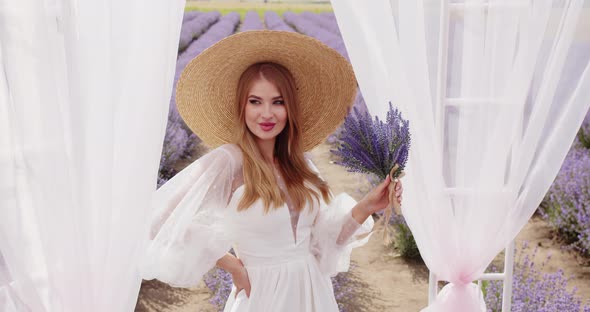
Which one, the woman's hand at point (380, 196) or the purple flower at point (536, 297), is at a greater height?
the woman's hand at point (380, 196)

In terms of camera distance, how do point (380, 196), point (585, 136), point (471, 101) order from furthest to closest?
point (585, 136)
point (471, 101)
point (380, 196)

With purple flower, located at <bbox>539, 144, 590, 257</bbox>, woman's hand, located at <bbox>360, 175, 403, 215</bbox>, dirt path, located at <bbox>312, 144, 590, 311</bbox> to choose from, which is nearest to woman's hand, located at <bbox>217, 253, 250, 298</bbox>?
woman's hand, located at <bbox>360, 175, 403, 215</bbox>

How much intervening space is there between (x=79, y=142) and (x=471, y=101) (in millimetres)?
1159

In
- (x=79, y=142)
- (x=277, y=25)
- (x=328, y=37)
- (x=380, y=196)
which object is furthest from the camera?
(x=277, y=25)

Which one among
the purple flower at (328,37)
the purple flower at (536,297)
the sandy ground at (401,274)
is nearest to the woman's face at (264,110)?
the purple flower at (536,297)

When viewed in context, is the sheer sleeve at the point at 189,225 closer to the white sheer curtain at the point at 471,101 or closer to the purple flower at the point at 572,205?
the white sheer curtain at the point at 471,101

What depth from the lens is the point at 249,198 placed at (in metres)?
1.77

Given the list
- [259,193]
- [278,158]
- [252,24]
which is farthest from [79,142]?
[252,24]

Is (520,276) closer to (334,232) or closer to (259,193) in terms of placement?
(334,232)

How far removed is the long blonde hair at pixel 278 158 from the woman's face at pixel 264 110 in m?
0.01

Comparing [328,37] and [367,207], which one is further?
[328,37]

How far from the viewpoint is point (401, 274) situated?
→ 14.2 feet

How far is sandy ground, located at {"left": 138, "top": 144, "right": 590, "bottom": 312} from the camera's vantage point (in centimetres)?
395

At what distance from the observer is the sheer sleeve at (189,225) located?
1.70m
